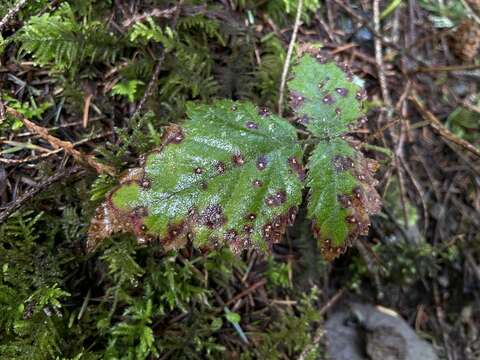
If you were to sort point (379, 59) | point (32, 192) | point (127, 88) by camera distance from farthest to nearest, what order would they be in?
point (379, 59) < point (127, 88) < point (32, 192)

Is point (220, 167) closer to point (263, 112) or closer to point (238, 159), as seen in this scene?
point (238, 159)

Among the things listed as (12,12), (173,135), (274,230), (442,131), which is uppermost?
(12,12)

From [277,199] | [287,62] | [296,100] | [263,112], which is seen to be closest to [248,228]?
[277,199]

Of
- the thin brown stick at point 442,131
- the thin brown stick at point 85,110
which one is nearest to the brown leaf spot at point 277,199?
the thin brown stick at point 85,110

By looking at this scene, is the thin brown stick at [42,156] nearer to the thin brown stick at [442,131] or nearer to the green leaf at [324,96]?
the green leaf at [324,96]

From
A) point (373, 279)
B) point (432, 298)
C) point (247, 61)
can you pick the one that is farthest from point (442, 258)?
point (247, 61)

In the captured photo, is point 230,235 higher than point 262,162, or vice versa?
point 262,162
